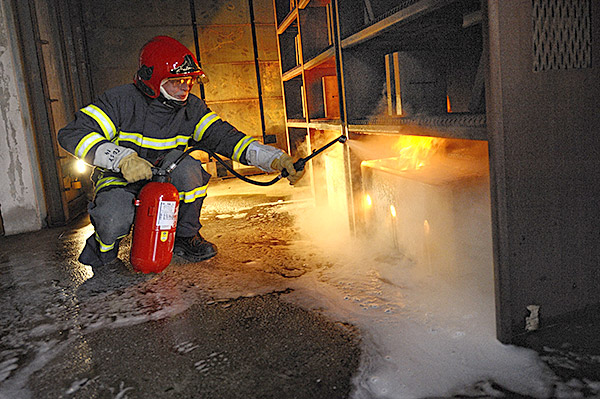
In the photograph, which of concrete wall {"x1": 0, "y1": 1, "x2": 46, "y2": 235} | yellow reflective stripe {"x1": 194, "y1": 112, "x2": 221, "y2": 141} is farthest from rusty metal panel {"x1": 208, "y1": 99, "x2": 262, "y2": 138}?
yellow reflective stripe {"x1": 194, "y1": 112, "x2": 221, "y2": 141}

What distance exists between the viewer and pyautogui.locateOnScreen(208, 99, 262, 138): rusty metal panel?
7438mm

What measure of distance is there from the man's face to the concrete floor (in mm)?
1053

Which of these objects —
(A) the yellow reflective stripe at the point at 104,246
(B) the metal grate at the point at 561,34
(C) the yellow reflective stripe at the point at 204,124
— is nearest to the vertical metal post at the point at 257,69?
(C) the yellow reflective stripe at the point at 204,124

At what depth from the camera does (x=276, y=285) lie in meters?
2.52

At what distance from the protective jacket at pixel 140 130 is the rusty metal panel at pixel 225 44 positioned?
434 centimetres

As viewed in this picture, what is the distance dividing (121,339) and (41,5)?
4.71 m

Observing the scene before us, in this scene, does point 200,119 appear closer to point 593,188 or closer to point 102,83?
point 593,188

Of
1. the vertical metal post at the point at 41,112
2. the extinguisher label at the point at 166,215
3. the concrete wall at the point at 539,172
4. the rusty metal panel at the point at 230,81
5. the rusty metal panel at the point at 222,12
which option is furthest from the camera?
the rusty metal panel at the point at 230,81

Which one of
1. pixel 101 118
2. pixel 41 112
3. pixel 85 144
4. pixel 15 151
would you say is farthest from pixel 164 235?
pixel 41 112

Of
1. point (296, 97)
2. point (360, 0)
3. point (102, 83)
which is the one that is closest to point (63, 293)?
point (360, 0)

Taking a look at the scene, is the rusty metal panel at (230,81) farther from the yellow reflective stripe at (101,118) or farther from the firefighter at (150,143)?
the yellow reflective stripe at (101,118)

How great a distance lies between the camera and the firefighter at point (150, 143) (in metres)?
2.71

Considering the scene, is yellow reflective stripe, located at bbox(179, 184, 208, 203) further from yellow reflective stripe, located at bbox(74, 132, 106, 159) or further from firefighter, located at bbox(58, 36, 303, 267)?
yellow reflective stripe, located at bbox(74, 132, 106, 159)

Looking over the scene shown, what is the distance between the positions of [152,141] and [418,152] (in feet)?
5.44
